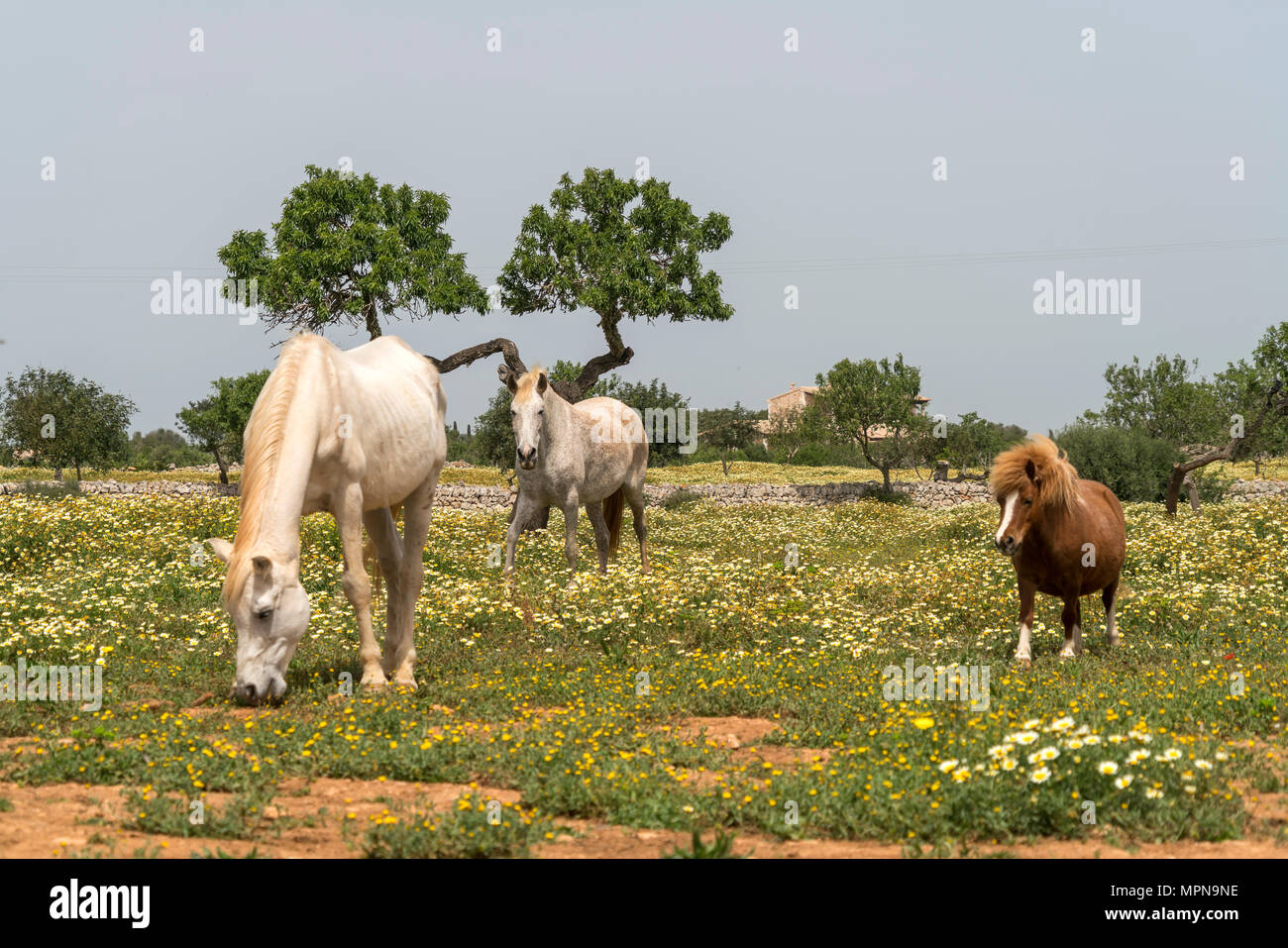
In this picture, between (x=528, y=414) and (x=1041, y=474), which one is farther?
(x=528, y=414)

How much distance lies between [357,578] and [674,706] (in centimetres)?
273

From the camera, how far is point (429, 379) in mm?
10406

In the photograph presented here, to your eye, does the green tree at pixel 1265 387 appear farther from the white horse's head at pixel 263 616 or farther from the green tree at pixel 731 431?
the green tree at pixel 731 431

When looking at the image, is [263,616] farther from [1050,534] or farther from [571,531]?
[571,531]

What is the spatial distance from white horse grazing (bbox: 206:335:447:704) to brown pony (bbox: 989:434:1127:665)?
18.2ft

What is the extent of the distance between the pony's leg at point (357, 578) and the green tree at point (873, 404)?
135ft

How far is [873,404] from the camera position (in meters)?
48.5

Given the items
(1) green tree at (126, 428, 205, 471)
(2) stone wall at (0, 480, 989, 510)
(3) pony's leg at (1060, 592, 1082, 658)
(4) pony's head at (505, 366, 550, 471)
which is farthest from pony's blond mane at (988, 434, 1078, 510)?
(1) green tree at (126, 428, 205, 471)

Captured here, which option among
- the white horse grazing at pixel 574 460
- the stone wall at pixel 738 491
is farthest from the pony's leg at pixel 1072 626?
the stone wall at pixel 738 491

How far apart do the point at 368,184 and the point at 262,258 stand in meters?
3.69

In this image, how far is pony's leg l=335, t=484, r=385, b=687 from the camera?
8.30m

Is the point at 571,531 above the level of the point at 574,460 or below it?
below

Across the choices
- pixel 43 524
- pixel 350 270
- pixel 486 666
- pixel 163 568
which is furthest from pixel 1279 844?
pixel 350 270

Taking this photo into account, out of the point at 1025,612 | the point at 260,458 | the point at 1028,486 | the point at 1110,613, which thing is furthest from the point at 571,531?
the point at 260,458
